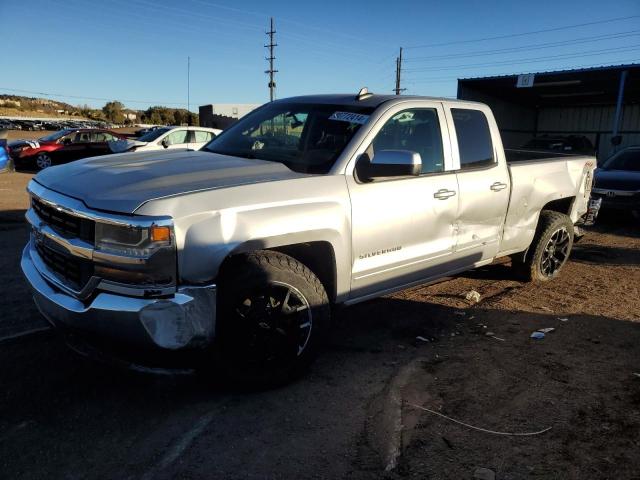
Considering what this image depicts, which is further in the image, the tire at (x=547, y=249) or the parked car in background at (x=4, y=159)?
the parked car in background at (x=4, y=159)

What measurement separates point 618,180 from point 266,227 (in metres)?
9.24

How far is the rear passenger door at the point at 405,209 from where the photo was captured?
11.9ft

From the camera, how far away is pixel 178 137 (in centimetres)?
1535

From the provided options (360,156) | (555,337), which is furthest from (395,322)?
(360,156)

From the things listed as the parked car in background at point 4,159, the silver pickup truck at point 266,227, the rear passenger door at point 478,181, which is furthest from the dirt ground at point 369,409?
the parked car in background at point 4,159

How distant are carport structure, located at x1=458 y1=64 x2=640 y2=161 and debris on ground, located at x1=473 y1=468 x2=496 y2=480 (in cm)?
1795

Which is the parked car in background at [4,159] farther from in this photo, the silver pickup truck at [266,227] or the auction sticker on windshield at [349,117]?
the auction sticker on windshield at [349,117]

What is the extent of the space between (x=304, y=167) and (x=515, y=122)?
2514cm

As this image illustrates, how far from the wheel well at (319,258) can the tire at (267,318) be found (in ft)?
0.56

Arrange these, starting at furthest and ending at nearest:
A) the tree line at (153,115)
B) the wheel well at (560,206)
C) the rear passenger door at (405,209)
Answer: the tree line at (153,115)
the wheel well at (560,206)
the rear passenger door at (405,209)

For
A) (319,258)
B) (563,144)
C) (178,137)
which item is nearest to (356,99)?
(319,258)

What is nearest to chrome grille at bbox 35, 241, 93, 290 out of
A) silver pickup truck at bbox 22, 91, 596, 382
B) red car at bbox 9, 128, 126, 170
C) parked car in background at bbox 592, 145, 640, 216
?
silver pickup truck at bbox 22, 91, 596, 382

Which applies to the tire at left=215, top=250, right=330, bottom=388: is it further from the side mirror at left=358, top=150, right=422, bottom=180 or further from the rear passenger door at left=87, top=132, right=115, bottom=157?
the rear passenger door at left=87, top=132, right=115, bottom=157

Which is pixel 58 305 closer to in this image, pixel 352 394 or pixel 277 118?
pixel 352 394
